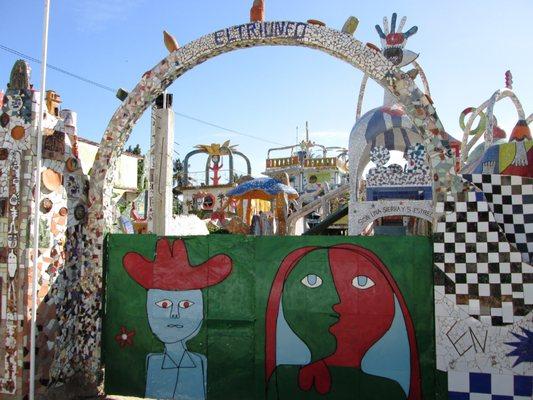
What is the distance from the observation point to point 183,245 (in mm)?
5336

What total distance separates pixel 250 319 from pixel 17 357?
8.03 feet

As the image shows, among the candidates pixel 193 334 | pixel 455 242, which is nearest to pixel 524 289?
pixel 455 242

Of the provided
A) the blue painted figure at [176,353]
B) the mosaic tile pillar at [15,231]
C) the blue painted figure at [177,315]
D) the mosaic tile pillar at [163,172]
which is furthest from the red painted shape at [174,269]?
the mosaic tile pillar at [163,172]

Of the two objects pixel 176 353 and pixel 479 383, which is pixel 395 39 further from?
pixel 176 353

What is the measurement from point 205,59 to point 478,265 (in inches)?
143

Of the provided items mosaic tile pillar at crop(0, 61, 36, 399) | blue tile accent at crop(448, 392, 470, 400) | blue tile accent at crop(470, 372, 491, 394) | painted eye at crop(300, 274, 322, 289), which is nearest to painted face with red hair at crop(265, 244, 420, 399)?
painted eye at crop(300, 274, 322, 289)

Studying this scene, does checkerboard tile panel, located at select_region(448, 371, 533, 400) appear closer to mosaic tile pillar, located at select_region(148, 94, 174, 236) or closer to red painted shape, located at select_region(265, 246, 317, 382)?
red painted shape, located at select_region(265, 246, 317, 382)

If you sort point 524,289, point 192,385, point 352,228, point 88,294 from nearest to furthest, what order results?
point 524,289 → point 192,385 → point 88,294 → point 352,228

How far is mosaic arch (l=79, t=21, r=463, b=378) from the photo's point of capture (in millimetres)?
4684

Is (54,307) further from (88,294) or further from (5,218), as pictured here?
(5,218)

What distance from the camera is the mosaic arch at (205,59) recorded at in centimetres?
468

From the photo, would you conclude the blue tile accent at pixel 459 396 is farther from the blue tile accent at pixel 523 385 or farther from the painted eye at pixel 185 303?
the painted eye at pixel 185 303

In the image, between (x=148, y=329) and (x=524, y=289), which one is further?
(x=148, y=329)

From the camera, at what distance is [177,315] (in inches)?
207
